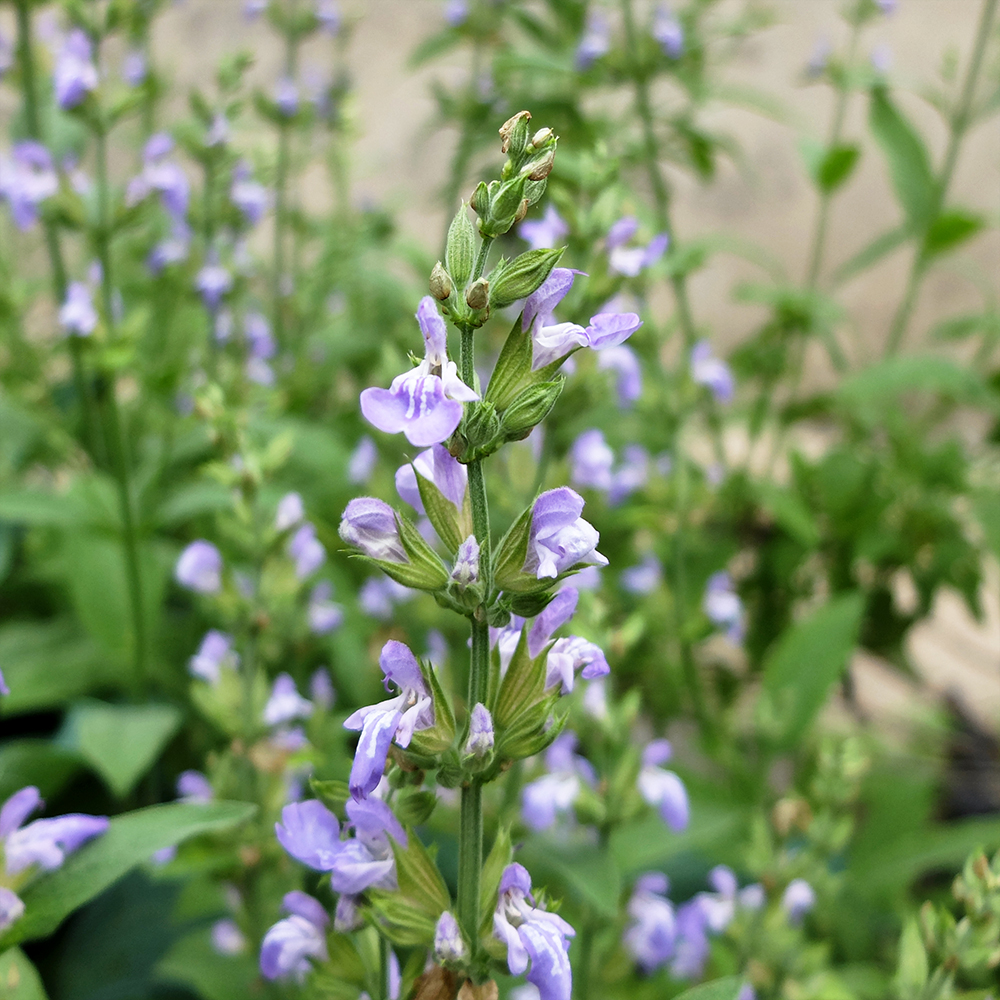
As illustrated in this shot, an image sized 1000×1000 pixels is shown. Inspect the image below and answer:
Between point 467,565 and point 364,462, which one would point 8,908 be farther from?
point 364,462

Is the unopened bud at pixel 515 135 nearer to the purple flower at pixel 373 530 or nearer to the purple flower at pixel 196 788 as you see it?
the purple flower at pixel 373 530

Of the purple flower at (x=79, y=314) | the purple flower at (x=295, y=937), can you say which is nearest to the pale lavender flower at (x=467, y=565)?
the purple flower at (x=295, y=937)

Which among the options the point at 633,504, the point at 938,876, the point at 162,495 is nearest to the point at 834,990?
the point at 633,504

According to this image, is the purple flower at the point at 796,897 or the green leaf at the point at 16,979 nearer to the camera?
the green leaf at the point at 16,979

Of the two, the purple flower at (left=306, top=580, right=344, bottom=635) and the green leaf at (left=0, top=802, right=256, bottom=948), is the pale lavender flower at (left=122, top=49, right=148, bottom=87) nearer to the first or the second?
the purple flower at (left=306, top=580, right=344, bottom=635)

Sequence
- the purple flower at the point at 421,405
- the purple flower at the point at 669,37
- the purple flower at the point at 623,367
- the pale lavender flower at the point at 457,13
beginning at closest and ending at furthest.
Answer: the purple flower at the point at 421,405 → the purple flower at the point at 623,367 → the purple flower at the point at 669,37 → the pale lavender flower at the point at 457,13
